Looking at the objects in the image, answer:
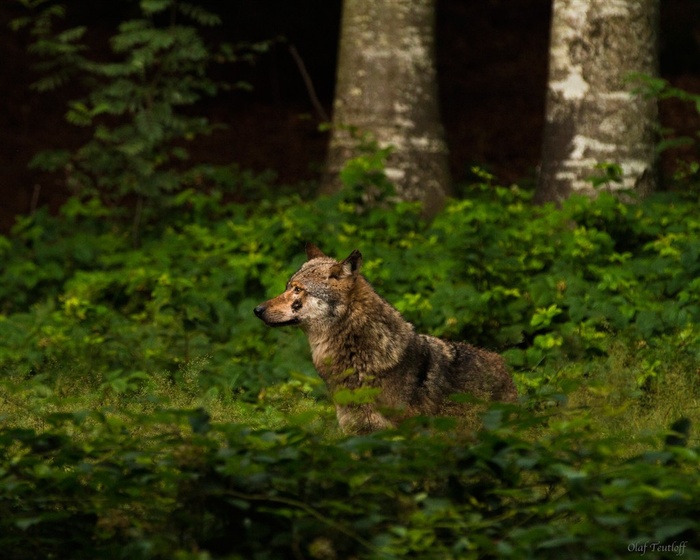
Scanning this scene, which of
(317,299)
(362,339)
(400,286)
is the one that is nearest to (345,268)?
(317,299)

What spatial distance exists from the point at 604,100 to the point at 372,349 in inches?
192

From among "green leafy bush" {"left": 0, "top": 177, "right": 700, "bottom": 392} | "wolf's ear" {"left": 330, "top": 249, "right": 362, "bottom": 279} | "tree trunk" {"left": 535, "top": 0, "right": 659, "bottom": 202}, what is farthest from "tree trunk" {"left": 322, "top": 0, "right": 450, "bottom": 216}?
"wolf's ear" {"left": 330, "top": 249, "right": 362, "bottom": 279}

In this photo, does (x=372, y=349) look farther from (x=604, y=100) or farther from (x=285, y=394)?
(x=604, y=100)

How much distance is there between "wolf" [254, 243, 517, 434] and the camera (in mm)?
7367

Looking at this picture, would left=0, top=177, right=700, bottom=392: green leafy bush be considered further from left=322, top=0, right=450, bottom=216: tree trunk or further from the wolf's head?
the wolf's head

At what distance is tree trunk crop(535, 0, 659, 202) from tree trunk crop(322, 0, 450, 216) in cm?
160

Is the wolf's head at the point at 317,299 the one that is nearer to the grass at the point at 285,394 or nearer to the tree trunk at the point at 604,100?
the grass at the point at 285,394

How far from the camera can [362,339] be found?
24.7ft

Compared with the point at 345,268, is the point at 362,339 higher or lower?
lower

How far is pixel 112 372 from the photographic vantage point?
902cm

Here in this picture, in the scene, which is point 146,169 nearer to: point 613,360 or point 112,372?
point 112,372

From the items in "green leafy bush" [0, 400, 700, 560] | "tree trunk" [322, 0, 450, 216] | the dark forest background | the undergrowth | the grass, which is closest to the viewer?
"green leafy bush" [0, 400, 700, 560]

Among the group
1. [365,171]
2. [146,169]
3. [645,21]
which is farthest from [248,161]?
[645,21]

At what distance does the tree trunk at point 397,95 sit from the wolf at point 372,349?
4.66 metres
